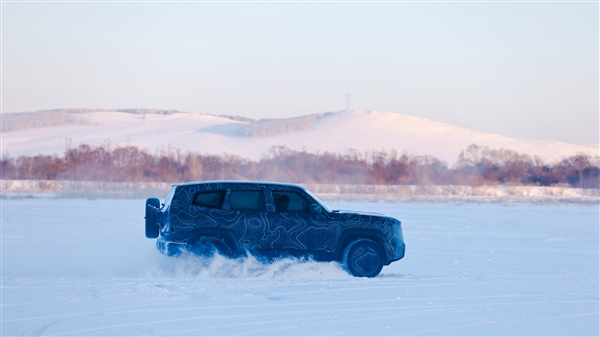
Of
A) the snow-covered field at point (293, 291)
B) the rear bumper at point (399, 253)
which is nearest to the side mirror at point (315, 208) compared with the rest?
the snow-covered field at point (293, 291)

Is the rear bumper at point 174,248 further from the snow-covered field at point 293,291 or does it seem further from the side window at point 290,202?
the side window at point 290,202

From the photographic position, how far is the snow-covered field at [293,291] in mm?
7359

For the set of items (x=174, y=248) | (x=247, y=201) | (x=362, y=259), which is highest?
(x=247, y=201)

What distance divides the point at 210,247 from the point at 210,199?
0.83m

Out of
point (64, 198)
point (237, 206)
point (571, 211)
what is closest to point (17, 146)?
point (64, 198)

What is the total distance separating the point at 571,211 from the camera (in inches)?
1171

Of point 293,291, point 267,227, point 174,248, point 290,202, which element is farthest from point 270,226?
point 293,291

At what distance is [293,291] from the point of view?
30.9 feet

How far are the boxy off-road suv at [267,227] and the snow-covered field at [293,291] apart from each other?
0.28 m

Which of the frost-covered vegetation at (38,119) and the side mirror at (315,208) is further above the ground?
the frost-covered vegetation at (38,119)

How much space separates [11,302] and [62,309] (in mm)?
980

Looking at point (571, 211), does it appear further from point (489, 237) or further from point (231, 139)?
point (231, 139)

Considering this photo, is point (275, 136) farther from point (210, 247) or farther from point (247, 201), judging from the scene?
point (210, 247)

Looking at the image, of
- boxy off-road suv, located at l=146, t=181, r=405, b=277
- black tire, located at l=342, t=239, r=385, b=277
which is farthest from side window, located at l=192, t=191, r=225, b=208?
black tire, located at l=342, t=239, r=385, b=277
